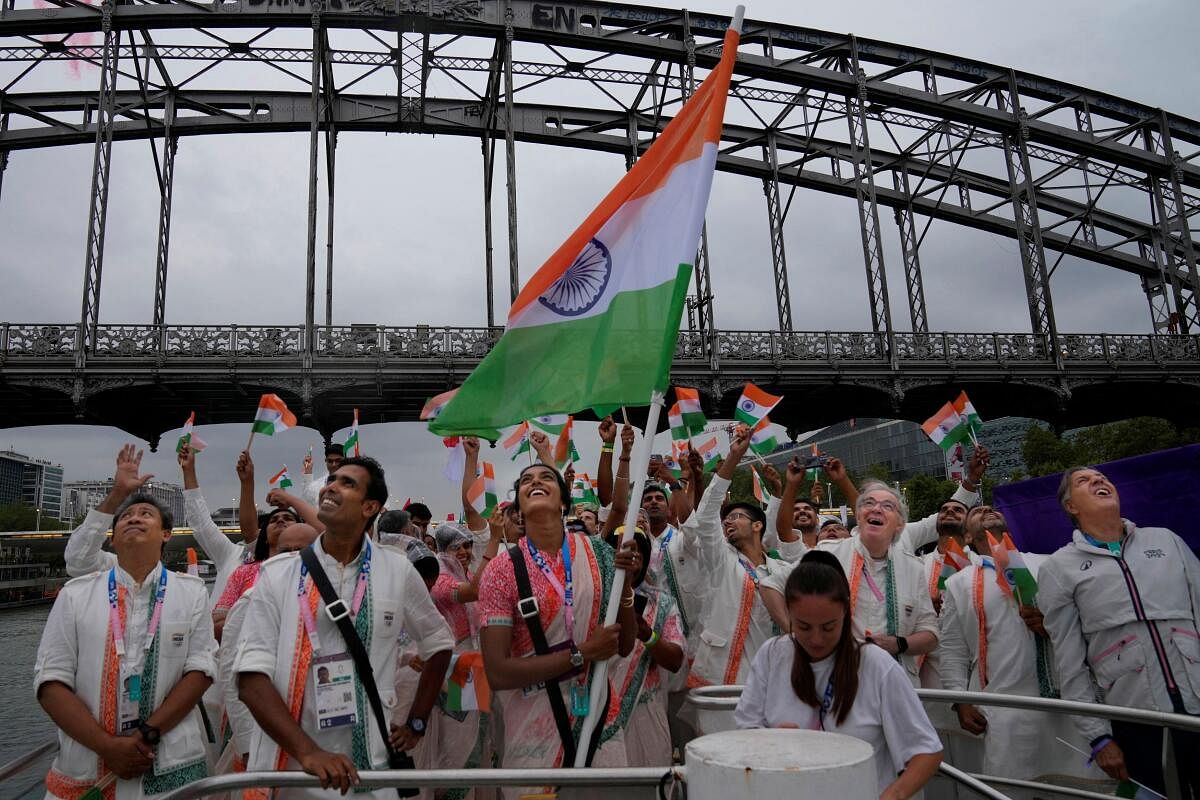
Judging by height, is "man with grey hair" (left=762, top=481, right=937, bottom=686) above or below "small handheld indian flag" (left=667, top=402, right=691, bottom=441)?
below

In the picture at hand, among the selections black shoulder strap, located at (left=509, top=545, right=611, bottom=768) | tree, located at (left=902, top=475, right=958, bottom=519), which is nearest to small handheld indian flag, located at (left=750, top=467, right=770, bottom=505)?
black shoulder strap, located at (left=509, top=545, right=611, bottom=768)

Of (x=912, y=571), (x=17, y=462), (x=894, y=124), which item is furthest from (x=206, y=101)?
(x=17, y=462)

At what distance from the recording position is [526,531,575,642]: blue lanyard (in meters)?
3.23

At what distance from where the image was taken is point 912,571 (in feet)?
13.7

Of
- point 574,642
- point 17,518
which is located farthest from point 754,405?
point 17,518

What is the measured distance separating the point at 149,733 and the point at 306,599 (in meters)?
0.89

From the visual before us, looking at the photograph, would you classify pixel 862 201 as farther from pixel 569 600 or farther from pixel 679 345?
pixel 569 600

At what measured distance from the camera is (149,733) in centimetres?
303

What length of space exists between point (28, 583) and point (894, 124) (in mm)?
51617

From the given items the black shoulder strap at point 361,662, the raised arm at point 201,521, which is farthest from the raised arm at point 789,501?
the raised arm at point 201,521

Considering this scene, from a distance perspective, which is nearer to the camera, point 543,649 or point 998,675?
point 543,649

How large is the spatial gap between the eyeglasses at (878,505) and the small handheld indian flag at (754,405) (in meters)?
2.39

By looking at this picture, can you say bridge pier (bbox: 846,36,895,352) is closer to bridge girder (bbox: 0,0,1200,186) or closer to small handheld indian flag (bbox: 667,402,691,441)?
bridge girder (bbox: 0,0,1200,186)

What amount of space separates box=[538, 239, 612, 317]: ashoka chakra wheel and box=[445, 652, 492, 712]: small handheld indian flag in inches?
64.7
